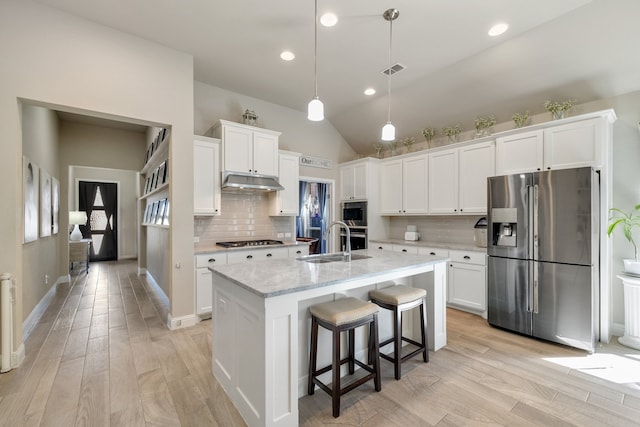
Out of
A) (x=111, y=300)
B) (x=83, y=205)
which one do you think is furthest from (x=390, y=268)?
(x=83, y=205)

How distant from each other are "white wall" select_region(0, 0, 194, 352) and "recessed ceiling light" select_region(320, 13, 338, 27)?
171cm

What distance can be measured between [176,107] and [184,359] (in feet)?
8.88

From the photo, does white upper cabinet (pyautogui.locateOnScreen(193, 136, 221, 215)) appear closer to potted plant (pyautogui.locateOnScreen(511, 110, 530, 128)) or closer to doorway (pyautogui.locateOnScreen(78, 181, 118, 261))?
potted plant (pyautogui.locateOnScreen(511, 110, 530, 128))

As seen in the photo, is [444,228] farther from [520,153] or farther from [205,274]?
[205,274]

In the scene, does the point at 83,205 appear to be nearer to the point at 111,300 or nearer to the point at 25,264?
the point at 111,300

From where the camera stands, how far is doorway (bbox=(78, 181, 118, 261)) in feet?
25.7

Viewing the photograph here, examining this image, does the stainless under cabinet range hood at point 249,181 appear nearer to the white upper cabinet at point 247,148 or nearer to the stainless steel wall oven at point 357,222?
A: the white upper cabinet at point 247,148

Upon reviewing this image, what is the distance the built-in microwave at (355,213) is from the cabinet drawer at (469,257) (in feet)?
5.32

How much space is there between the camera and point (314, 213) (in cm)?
628

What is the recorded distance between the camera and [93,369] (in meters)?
2.42

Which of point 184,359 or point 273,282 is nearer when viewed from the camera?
point 273,282

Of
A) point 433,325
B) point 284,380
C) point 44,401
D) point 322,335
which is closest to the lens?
point 284,380

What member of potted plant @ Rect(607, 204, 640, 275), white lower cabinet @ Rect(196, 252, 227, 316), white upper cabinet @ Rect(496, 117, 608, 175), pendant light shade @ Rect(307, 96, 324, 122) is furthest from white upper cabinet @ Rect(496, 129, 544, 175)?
white lower cabinet @ Rect(196, 252, 227, 316)

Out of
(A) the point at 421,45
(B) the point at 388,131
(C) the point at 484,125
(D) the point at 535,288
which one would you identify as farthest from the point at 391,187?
(D) the point at 535,288
